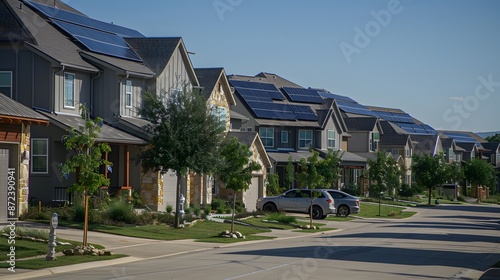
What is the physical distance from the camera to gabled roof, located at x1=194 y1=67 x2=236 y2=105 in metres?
44.6

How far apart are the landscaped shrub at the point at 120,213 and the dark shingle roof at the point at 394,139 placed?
56897 millimetres

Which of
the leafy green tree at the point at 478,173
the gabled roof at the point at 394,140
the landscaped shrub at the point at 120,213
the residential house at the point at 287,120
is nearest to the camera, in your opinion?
the landscaped shrub at the point at 120,213

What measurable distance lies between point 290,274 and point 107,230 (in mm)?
11695

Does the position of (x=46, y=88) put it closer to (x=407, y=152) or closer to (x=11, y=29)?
(x=11, y=29)

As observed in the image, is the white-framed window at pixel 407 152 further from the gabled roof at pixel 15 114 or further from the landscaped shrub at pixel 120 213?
→ the gabled roof at pixel 15 114

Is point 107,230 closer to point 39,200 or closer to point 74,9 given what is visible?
point 39,200

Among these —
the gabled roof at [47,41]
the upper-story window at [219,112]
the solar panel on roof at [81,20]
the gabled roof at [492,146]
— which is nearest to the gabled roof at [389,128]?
the gabled roof at [492,146]

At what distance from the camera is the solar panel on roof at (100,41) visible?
3653cm

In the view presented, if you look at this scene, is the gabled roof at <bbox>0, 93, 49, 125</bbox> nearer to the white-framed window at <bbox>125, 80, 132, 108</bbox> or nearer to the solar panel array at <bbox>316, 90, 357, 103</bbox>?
the white-framed window at <bbox>125, 80, 132, 108</bbox>

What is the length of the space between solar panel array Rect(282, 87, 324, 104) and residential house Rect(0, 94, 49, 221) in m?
40.7

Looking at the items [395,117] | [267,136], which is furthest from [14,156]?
[395,117]

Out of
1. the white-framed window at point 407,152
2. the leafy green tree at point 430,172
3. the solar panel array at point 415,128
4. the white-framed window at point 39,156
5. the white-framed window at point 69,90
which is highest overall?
the solar panel array at point 415,128

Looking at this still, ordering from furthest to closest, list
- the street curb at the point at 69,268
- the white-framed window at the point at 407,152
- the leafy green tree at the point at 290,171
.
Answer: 1. the white-framed window at the point at 407,152
2. the leafy green tree at the point at 290,171
3. the street curb at the point at 69,268

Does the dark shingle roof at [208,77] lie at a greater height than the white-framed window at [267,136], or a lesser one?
greater
